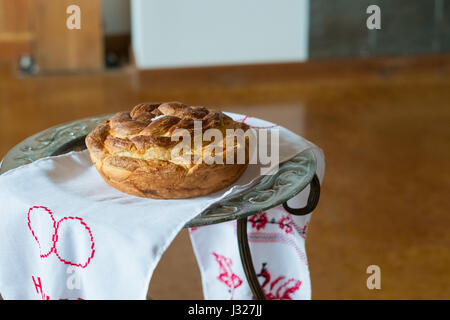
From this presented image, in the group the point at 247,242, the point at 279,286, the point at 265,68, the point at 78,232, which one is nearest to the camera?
the point at 78,232

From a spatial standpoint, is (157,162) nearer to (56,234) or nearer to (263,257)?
(56,234)

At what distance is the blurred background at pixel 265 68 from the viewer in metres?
2.65

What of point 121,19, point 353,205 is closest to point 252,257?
point 353,205

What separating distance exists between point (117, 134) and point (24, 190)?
16cm

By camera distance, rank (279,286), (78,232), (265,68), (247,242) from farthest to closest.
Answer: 1. (265,68)
2. (279,286)
3. (247,242)
4. (78,232)

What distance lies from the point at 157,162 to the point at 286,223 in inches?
13.0

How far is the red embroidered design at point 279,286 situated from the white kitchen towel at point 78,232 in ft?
0.97

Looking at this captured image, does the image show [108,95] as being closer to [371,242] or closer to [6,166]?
[371,242]

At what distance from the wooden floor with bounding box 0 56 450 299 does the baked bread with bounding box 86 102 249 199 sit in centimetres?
78

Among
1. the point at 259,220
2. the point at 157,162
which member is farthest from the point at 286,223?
the point at 157,162

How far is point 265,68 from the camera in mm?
3357

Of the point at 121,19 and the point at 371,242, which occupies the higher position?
the point at 121,19
